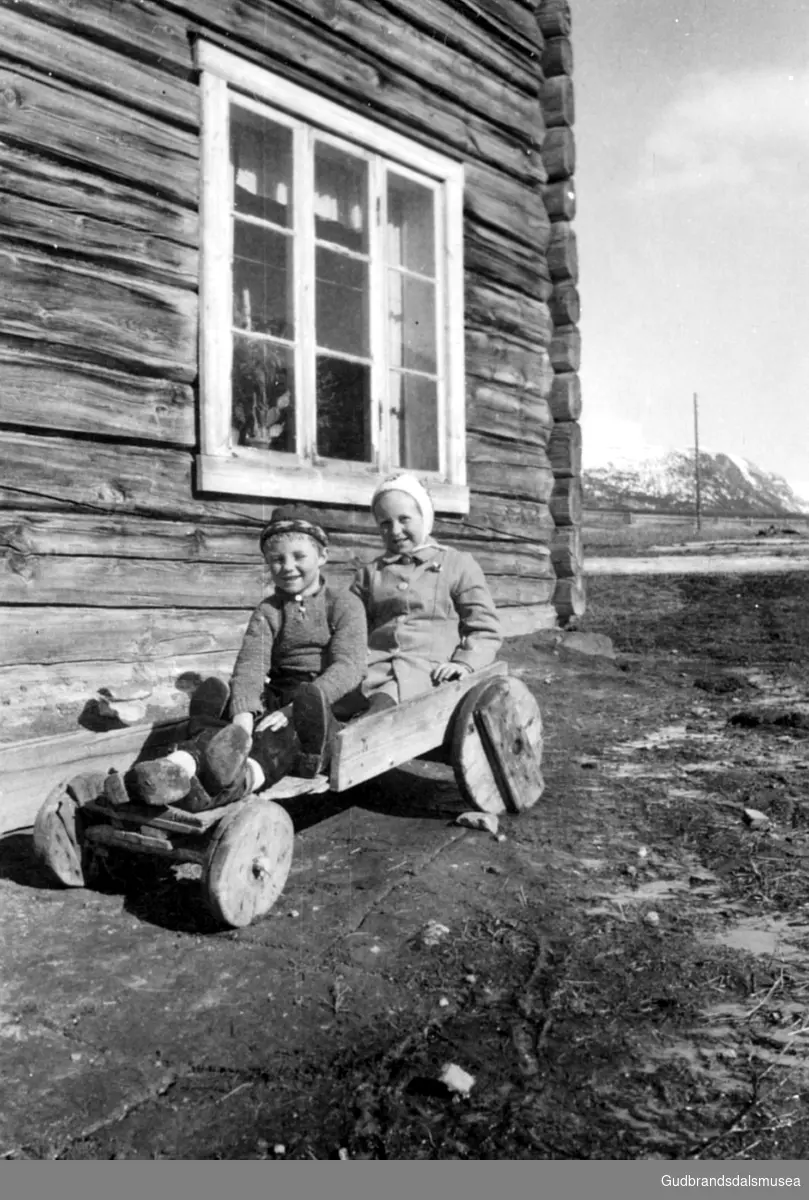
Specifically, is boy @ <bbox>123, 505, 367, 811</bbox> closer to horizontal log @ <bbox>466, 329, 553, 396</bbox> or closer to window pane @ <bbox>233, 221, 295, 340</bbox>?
window pane @ <bbox>233, 221, 295, 340</bbox>

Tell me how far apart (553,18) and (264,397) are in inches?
144

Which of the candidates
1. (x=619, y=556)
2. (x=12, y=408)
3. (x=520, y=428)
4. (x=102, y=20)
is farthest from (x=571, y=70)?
(x=619, y=556)

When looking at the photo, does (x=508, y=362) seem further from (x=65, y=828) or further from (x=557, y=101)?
(x=65, y=828)

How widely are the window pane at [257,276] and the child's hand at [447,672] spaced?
265cm

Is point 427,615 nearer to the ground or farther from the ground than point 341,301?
nearer to the ground

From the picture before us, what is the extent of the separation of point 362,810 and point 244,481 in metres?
1.64

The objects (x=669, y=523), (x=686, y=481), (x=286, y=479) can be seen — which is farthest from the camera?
(x=686, y=481)

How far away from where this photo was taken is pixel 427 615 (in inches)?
146

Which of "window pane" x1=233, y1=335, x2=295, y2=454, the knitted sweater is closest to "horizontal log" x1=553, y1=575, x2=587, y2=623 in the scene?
"window pane" x1=233, y1=335, x2=295, y2=454

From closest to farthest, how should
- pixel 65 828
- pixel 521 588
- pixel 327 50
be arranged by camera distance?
pixel 65 828
pixel 327 50
pixel 521 588

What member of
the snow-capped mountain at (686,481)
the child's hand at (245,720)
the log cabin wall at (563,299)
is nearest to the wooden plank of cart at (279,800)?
the child's hand at (245,720)

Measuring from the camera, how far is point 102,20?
4.07 meters

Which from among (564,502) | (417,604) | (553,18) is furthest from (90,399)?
(553,18)

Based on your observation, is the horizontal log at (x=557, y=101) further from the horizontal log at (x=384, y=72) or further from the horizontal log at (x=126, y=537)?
the horizontal log at (x=126, y=537)
